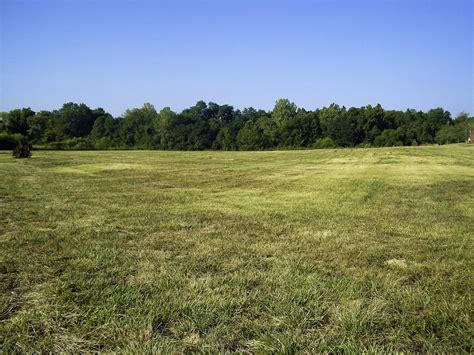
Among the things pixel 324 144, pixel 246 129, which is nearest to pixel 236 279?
pixel 324 144

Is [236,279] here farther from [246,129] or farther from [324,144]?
[246,129]

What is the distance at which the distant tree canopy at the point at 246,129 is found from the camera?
79.9 meters

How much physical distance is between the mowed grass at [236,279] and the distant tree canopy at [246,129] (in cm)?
6570

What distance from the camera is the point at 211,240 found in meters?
6.18

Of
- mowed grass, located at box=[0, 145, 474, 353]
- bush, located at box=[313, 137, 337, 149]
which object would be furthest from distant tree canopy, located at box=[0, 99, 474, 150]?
mowed grass, located at box=[0, 145, 474, 353]

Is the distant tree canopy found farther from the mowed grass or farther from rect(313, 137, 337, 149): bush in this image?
the mowed grass

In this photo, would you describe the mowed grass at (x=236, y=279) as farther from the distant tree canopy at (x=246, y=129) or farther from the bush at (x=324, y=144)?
the bush at (x=324, y=144)

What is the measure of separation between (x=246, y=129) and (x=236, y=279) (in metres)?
82.6

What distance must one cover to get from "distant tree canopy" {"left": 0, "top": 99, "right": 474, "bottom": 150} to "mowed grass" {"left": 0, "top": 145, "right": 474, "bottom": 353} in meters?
65.7

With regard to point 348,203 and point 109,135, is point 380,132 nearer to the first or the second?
point 109,135

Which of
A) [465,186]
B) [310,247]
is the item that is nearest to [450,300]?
[310,247]

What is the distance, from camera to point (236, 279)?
440 cm

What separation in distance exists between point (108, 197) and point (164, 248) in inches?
241

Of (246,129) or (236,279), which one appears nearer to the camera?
(236,279)
